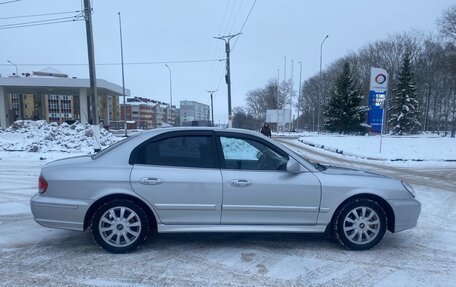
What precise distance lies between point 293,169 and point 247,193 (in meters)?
0.63

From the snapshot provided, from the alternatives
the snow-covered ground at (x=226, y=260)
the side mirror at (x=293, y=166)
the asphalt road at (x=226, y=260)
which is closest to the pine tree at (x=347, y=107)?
the snow-covered ground at (x=226, y=260)

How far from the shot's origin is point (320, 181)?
4.29 meters

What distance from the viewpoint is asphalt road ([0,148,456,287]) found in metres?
3.56

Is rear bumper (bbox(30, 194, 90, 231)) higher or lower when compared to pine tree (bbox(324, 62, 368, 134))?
lower

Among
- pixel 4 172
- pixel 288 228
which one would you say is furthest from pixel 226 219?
pixel 4 172

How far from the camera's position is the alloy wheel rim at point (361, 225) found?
4359 millimetres

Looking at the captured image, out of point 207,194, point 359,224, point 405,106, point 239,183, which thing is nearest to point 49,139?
point 207,194

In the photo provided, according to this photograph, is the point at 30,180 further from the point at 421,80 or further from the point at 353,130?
the point at 421,80

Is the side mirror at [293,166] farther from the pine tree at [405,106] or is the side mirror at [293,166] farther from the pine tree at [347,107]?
the pine tree at [405,106]

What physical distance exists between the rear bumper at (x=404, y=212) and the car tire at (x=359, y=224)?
16cm

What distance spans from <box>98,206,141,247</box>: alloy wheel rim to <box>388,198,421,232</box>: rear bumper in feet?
10.5

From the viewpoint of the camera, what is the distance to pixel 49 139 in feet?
60.6

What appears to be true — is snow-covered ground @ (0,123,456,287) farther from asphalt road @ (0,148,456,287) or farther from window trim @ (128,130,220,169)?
window trim @ (128,130,220,169)

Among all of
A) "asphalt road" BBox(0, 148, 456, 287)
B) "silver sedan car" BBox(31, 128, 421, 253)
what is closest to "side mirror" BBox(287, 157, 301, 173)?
"silver sedan car" BBox(31, 128, 421, 253)
